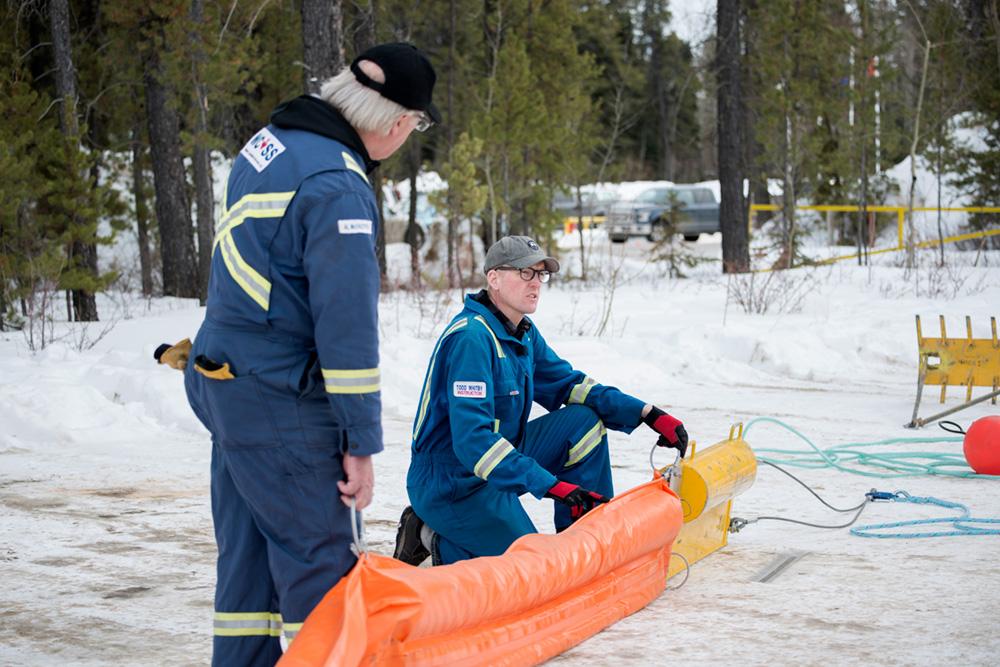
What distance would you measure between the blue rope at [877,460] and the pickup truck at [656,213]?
19.4m

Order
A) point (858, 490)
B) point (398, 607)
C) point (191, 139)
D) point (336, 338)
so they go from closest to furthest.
Answer: point (336, 338) < point (398, 607) < point (858, 490) < point (191, 139)

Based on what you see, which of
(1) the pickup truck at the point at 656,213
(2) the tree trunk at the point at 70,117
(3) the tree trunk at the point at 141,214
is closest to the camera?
(2) the tree trunk at the point at 70,117

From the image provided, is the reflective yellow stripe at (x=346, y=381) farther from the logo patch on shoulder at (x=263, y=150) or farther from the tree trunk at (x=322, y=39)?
the tree trunk at (x=322, y=39)

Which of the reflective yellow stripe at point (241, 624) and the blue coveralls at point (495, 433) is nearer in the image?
the reflective yellow stripe at point (241, 624)

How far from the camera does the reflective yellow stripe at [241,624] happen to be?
3006 mm

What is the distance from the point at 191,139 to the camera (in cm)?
1634

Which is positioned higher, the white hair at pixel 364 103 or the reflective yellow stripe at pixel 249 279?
the white hair at pixel 364 103

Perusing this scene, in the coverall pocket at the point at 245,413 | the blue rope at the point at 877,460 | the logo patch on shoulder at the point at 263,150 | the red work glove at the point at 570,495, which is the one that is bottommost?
the blue rope at the point at 877,460

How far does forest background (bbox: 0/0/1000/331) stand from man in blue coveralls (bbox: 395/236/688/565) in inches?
384

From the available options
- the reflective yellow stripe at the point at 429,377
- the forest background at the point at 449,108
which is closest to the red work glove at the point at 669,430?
the reflective yellow stripe at the point at 429,377

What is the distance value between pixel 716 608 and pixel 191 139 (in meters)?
13.7

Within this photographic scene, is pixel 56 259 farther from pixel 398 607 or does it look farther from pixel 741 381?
pixel 398 607

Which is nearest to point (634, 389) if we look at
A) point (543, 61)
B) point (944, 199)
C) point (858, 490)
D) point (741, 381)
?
point (741, 381)

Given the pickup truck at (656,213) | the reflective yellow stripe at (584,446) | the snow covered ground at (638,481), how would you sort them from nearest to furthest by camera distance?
the snow covered ground at (638,481)
the reflective yellow stripe at (584,446)
the pickup truck at (656,213)
